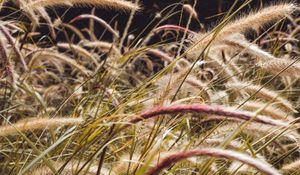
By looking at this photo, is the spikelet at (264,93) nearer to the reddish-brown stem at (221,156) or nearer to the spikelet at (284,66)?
the spikelet at (284,66)

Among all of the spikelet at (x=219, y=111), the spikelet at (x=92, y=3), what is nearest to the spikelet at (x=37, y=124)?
the spikelet at (x=219, y=111)

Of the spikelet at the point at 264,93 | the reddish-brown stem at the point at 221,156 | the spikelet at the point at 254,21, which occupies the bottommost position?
the spikelet at the point at 264,93

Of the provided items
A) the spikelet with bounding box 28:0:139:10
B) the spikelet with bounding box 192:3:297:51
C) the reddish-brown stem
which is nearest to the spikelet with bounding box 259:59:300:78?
the spikelet with bounding box 192:3:297:51

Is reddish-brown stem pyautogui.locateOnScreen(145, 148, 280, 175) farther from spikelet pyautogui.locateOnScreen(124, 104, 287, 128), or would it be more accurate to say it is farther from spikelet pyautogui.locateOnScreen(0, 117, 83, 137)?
spikelet pyautogui.locateOnScreen(0, 117, 83, 137)

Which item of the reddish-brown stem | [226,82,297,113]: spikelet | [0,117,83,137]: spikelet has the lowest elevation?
[0,117,83,137]: spikelet

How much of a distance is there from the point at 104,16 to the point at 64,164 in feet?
22.8

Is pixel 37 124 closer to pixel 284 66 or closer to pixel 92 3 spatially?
pixel 92 3

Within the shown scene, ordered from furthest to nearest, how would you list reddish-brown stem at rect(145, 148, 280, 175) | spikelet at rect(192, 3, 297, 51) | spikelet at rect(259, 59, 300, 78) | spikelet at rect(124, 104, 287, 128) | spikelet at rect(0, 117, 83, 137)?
spikelet at rect(259, 59, 300, 78) < spikelet at rect(192, 3, 297, 51) < spikelet at rect(0, 117, 83, 137) < spikelet at rect(124, 104, 287, 128) < reddish-brown stem at rect(145, 148, 280, 175)

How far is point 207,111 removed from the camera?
112cm

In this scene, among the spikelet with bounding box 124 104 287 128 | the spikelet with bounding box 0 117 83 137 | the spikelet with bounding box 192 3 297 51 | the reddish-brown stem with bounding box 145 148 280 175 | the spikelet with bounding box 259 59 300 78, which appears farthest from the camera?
the spikelet with bounding box 259 59 300 78

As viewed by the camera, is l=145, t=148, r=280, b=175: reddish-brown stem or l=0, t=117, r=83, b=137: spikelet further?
l=0, t=117, r=83, b=137: spikelet

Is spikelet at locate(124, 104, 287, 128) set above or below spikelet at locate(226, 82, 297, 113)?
above

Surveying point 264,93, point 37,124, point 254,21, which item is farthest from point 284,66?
point 37,124

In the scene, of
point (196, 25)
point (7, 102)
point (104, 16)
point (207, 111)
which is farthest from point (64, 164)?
point (104, 16)
